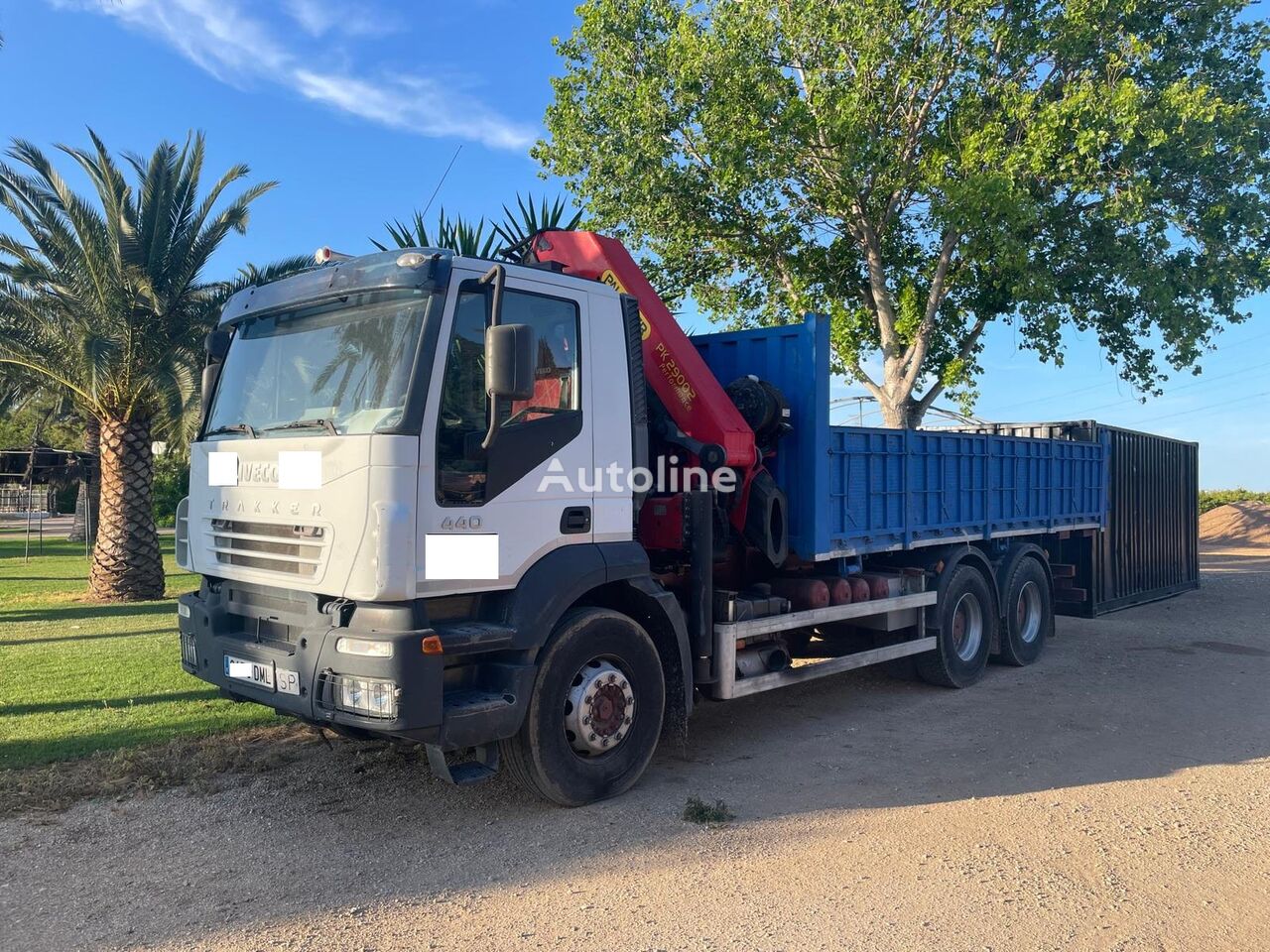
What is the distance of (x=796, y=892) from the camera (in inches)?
163

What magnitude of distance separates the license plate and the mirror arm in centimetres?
148

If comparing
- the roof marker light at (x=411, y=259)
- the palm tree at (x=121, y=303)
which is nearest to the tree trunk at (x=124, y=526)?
the palm tree at (x=121, y=303)

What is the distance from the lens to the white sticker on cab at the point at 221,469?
5129 mm

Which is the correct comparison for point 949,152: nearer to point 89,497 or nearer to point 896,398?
point 896,398

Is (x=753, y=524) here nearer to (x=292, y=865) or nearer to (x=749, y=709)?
(x=749, y=709)

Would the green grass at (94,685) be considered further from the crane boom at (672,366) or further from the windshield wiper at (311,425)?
the crane boom at (672,366)

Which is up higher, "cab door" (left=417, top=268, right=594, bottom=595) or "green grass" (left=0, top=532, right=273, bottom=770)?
"cab door" (left=417, top=268, right=594, bottom=595)

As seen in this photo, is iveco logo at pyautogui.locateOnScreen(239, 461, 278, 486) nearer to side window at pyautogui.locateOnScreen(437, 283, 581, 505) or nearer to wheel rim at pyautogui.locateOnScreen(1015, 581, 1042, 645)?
side window at pyautogui.locateOnScreen(437, 283, 581, 505)

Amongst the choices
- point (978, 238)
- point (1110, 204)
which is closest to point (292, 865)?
point (978, 238)

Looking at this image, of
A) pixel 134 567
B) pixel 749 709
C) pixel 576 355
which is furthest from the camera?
pixel 134 567

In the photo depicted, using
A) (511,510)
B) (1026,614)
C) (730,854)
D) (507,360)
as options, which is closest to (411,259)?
(507,360)

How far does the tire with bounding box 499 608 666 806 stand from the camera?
4.91 metres

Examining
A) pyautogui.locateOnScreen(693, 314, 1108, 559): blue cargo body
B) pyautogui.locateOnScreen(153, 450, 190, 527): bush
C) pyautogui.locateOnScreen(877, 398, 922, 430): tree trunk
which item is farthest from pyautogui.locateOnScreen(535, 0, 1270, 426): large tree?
pyautogui.locateOnScreen(153, 450, 190, 527): bush

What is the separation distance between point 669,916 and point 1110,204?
556 inches
